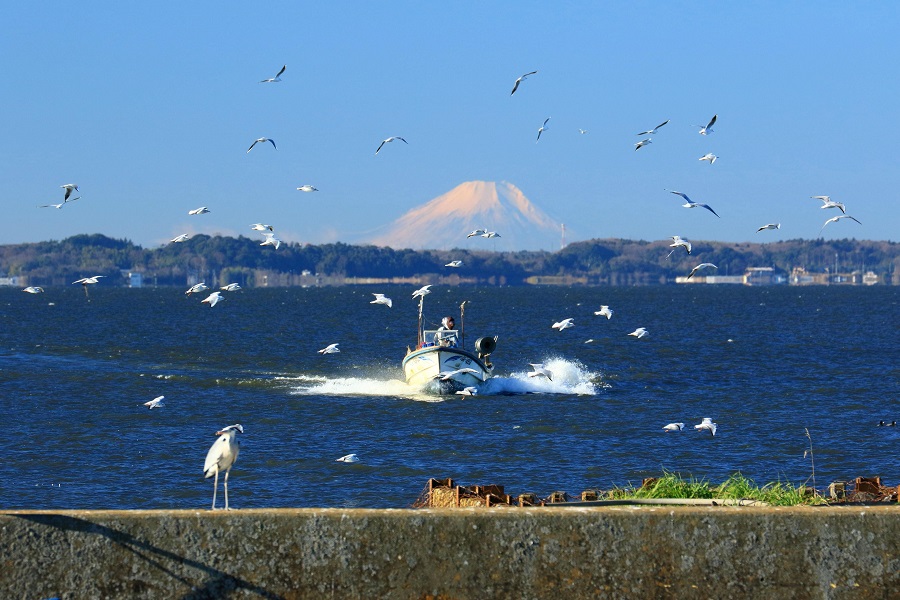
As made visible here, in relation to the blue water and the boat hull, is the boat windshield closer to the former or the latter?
the boat hull

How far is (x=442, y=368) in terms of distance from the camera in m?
40.9

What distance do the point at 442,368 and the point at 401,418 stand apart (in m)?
5.08

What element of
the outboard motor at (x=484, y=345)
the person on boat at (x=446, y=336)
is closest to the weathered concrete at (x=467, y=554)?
the person on boat at (x=446, y=336)

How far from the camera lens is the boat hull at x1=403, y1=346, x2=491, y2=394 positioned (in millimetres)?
40656

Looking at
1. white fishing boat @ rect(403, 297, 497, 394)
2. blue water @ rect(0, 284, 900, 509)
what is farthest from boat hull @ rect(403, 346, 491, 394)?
blue water @ rect(0, 284, 900, 509)

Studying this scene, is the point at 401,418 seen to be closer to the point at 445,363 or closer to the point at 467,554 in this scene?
the point at 445,363

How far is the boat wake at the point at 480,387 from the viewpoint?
4334 cm

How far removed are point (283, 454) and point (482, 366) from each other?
1447cm

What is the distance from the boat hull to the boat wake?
372 mm

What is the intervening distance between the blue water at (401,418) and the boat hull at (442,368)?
2.63ft

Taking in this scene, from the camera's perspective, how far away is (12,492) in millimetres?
23469

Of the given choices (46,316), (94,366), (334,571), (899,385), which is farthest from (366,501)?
(46,316)

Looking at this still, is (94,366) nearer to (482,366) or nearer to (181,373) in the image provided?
(181,373)

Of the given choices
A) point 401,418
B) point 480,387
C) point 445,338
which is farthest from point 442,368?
point 401,418
